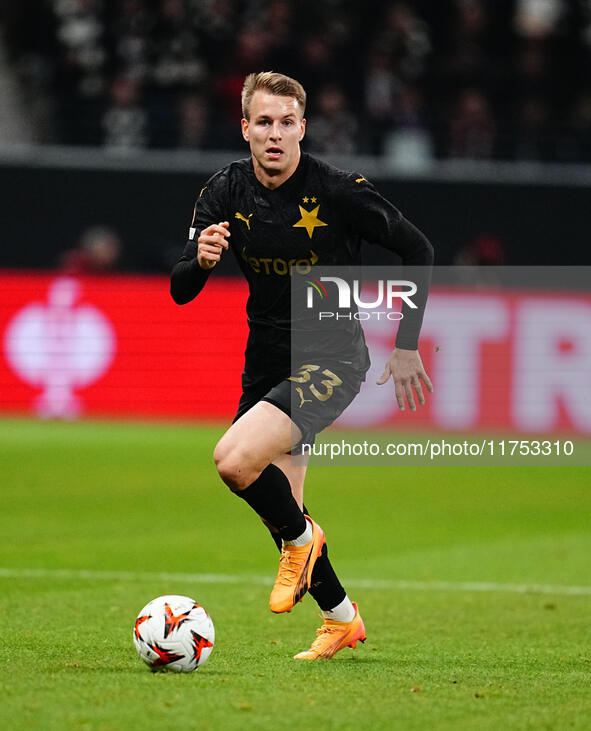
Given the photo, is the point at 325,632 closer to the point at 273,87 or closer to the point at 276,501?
the point at 276,501

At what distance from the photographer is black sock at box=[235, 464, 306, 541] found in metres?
5.70

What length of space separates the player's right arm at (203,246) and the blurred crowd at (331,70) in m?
12.3

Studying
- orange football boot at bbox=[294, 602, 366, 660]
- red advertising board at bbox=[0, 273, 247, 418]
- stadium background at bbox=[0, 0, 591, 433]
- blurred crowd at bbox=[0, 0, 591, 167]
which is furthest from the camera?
blurred crowd at bbox=[0, 0, 591, 167]

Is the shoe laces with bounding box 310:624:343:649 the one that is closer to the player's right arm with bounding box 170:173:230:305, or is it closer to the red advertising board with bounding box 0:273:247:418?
the player's right arm with bounding box 170:173:230:305

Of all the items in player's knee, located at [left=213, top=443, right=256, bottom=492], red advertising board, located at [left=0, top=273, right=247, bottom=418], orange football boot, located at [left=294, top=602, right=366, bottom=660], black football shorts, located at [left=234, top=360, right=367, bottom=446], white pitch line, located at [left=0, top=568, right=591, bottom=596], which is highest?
black football shorts, located at [left=234, top=360, right=367, bottom=446]

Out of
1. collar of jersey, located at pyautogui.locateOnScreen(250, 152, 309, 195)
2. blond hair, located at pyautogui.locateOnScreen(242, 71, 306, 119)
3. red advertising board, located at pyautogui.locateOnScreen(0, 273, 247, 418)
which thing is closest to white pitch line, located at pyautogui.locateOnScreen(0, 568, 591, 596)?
collar of jersey, located at pyautogui.locateOnScreen(250, 152, 309, 195)

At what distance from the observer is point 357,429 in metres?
16.3

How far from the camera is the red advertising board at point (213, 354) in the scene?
16.0 m

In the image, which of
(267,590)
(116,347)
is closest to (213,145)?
(116,347)

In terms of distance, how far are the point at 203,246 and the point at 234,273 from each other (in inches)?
510

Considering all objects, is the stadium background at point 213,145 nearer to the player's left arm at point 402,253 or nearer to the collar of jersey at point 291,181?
the player's left arm at point 402,253

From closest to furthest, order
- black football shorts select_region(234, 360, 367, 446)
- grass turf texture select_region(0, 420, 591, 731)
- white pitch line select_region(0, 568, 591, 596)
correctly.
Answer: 1. grass turf texture select_region(0, 420, 591, 731)
2. black football shorts select_region(234, 360, 367, 446)
3. white pitch line select_region(0, 568, 591, 596)

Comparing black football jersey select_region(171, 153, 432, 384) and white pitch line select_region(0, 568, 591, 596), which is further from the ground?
black football jersey select_region(171, 153, 432, 384)

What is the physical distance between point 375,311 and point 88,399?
403cm
